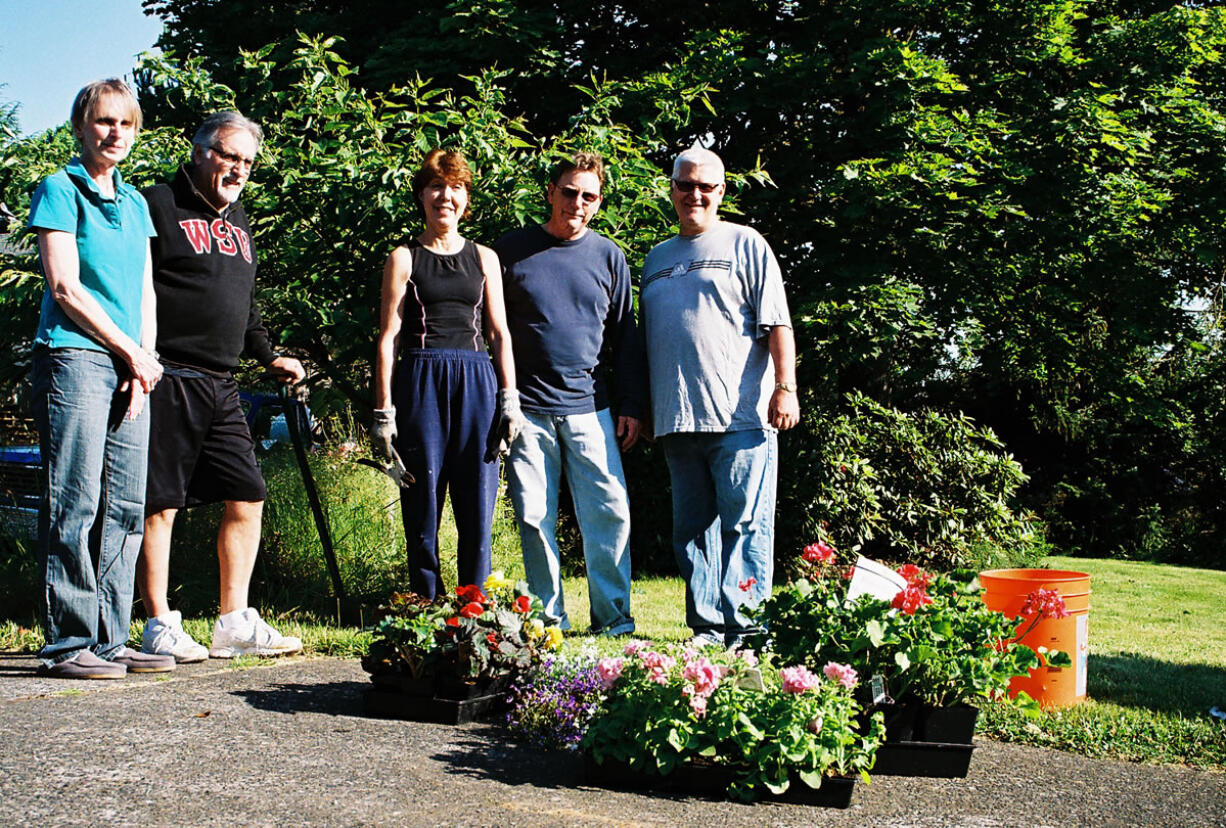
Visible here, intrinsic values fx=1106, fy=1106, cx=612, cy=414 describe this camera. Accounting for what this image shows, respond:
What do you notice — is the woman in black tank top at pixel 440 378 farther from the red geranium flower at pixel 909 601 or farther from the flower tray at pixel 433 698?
the red geranium flower at pixel 909 601

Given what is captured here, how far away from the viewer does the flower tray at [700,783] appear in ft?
8.86

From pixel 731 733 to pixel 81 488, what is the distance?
2.41 m

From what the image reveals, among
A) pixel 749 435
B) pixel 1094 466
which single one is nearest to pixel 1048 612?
pixel 749 435

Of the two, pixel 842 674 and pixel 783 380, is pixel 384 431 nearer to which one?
pixel 783 380

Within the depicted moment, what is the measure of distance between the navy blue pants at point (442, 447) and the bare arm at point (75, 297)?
0.97 m

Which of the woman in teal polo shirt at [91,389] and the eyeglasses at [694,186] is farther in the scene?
the eyeglasses at [694,186]

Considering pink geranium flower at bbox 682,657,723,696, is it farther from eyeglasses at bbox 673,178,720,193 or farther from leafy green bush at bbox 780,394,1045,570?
leafy green bush at bbox 780,394,1045,570

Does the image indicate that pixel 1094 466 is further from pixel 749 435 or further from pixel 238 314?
pixel 238 314

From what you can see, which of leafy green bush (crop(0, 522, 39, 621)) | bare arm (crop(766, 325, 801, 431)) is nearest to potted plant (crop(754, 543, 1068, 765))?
bare arm (crop(766, 325, 801, 431))

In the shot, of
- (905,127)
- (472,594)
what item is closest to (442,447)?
(472,594)

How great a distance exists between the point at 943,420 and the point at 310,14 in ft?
21.5

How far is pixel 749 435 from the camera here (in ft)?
14.1

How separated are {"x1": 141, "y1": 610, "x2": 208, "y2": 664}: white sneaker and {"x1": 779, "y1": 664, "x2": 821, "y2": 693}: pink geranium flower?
2404mm

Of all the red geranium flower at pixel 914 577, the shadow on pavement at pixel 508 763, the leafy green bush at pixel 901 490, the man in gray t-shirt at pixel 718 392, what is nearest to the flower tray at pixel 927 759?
the red geranium flower at pixel 914 577
